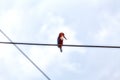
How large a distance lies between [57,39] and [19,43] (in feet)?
26.4

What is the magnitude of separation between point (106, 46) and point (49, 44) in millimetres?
2438

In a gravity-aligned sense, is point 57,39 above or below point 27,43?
above

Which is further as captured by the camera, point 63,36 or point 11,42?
point 63,36

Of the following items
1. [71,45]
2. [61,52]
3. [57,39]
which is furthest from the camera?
[57,39]

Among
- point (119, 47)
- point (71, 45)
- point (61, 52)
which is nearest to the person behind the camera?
point (119, 47)

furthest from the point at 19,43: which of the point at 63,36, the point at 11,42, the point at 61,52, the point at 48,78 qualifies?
the point at 63,36

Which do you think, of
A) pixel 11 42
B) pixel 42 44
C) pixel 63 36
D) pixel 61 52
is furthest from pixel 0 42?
pixel 63 36

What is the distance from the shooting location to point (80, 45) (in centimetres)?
1780

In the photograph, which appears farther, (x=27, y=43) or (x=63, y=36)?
(x=63, y=36)

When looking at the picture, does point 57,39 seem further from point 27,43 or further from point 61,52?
point 27,43

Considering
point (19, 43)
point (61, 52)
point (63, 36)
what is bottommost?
point (19, 43)

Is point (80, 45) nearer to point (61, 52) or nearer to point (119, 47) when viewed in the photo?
point (119, 47)

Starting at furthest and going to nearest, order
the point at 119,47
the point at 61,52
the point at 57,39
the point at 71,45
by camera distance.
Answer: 1. the point at 57,39
2. the point at 61,52
3. the point at 71,45
4. the point at 119,47

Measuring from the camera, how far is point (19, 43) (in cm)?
1811
